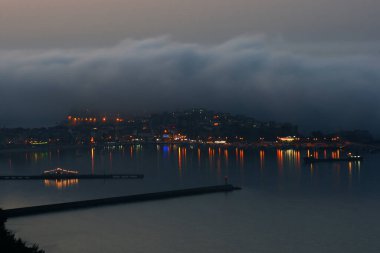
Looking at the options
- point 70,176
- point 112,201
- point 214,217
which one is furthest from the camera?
point 70,176

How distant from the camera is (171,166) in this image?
29328 mm

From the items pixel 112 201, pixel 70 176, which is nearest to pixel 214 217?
pixel 112 201

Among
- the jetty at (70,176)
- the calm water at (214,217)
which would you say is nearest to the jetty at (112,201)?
the calm water at (214,217)

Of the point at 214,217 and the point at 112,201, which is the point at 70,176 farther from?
the point at 214,217

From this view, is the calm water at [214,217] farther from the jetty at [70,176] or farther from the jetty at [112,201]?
the jetty at [70,176]

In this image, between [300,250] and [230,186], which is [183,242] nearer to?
[300,250]

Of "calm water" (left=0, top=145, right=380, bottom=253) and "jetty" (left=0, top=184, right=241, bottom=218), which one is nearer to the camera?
"calm water" (left=0, top=145, right=380, bottom=253)

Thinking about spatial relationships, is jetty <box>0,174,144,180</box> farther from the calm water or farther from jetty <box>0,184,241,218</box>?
jetty <box>0,184,241,218</box>

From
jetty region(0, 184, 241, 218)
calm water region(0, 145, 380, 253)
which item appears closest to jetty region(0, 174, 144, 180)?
calm water region(0, 145, 380, 253)

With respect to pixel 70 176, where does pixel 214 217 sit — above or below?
below

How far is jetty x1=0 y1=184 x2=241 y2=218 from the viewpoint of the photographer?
49.2ft

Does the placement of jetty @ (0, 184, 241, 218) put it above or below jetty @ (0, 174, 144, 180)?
below

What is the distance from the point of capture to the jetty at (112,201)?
1500cm

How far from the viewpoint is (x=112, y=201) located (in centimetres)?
1689
